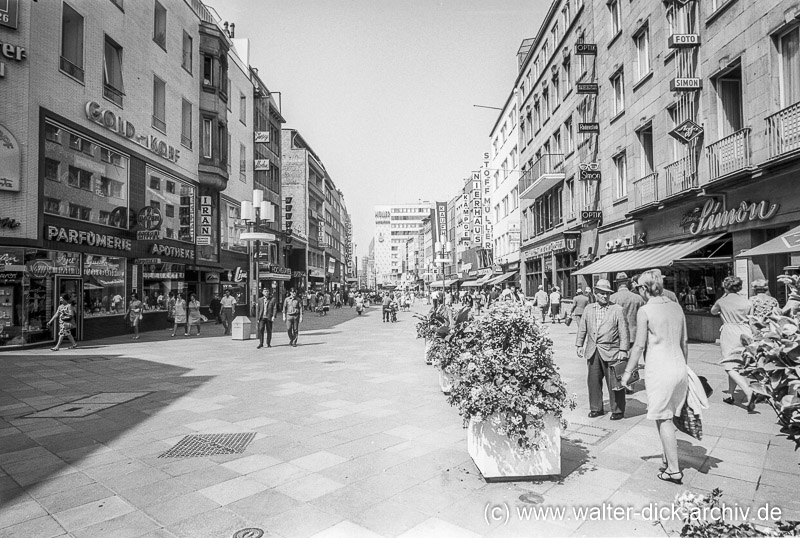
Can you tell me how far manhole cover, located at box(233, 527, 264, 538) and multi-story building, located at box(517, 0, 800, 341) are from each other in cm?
1039

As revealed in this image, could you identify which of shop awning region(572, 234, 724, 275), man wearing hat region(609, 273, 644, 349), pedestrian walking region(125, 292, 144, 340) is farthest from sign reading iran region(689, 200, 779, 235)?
pedestrian walking region(125, 292, 144, 340)

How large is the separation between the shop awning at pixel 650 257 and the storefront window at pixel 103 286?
60.9 feet

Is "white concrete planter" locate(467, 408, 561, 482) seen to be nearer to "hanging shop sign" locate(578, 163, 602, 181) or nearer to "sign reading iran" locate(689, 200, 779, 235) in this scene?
"sign reading iran" locate(689, 200, 779, 235)

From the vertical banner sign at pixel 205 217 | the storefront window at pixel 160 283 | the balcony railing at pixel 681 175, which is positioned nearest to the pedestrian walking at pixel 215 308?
the storefront window at pixel 160 283

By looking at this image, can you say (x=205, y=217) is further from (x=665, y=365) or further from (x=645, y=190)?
(x=665, y=365)

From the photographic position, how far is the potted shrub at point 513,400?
4.29 m

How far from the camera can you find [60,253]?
1691 cm

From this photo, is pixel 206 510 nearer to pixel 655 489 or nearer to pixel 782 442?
pixel 655 489

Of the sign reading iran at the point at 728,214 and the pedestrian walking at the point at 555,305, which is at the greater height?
the sign reading iran at the point at 728,214

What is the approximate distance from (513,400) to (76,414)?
662 centimetres

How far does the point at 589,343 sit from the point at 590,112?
1902 centimetres

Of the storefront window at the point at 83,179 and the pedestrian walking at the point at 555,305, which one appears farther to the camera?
the pedestrian walking at the point at 555,305

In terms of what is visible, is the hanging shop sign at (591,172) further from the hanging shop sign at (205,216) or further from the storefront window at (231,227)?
the storefront window at (231,227)

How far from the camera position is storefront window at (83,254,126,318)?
18.4 meters
